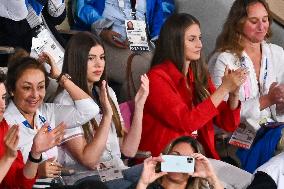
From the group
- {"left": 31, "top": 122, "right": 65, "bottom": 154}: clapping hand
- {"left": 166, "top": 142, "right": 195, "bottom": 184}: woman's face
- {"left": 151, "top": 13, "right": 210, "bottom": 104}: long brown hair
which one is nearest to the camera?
{"left": 31, "top": 122, "right": 65, "bottom": 154}: clapping hand

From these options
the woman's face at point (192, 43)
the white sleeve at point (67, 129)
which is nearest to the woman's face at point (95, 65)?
the white sleeve at point (67, 129)

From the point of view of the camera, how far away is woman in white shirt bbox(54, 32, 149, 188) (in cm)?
427

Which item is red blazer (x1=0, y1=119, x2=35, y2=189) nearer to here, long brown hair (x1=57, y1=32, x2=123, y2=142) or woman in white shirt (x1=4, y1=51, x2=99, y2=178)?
woman in white shirt (x1=4, y1=51, x2=99, y2=178)

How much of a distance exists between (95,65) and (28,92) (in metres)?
0.60

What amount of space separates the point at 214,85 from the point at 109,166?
1227mm

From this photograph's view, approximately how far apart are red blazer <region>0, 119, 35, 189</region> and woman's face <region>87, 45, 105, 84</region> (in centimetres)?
81

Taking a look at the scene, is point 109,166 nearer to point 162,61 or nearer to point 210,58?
point 162,61

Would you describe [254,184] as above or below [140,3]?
below

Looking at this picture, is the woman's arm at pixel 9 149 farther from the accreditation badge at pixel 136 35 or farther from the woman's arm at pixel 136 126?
the accreditation badge at pixel 136 35

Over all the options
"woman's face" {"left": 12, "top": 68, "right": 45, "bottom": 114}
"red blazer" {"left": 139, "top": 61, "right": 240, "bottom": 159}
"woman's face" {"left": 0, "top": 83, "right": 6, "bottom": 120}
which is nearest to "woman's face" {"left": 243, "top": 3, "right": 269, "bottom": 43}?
"red blazer" {"left": 139, "top": 61, "right": 240, "bottom": 159}

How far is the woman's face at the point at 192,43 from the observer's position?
16.0 feet

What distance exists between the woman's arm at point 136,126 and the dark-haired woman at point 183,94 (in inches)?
7.3

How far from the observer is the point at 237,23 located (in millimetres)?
5516

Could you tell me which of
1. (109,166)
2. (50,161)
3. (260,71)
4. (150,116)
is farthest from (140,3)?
(50,161)
